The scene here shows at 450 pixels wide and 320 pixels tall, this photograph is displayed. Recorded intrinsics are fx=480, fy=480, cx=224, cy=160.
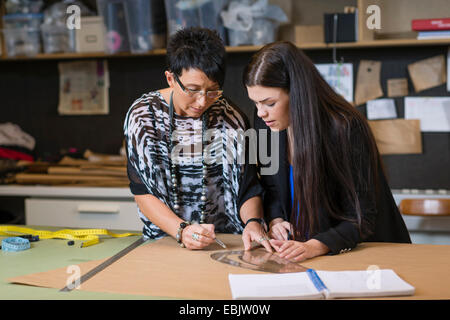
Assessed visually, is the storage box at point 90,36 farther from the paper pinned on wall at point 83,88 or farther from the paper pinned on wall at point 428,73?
the paper pinned on wall at point 428,73

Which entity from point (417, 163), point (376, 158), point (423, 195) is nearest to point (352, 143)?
point (376, 158)

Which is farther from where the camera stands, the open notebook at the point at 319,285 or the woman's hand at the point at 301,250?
the woman's hand at the point at 301,250

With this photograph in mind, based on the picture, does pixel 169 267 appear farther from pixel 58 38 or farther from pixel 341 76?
pixel 58 38

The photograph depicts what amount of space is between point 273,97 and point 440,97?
170cm

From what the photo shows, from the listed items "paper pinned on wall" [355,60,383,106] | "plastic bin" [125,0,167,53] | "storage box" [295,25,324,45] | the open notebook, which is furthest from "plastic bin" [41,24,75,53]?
the open notebook

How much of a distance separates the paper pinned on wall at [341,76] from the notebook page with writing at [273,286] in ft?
6.03

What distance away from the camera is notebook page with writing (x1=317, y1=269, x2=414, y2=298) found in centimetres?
100

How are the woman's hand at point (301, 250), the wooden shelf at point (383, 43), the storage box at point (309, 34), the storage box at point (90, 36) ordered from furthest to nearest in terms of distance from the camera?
the storage box at point (90, 36)
the storage box at point (309, 34)
the wooden shelf at point (383, 43)
the woman's hand at point (301, 250)

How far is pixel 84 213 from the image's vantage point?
2.65 metres

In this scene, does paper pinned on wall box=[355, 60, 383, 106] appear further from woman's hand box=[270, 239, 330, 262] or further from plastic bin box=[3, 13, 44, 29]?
plastic bin box=[3, 13, 44, 29]

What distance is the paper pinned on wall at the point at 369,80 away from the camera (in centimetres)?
274

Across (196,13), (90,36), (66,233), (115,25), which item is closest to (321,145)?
(66,233)

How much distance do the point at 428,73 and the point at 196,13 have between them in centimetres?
133

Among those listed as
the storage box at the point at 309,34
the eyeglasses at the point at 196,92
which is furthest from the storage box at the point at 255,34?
the eyeglasses at the point at 196,92
